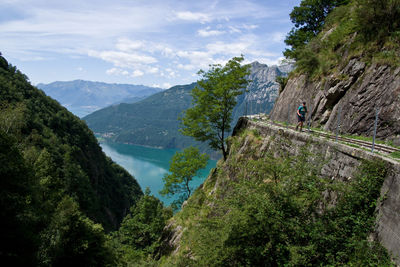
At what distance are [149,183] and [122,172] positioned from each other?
1549 centimetres

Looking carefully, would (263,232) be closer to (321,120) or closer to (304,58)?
(321,120)

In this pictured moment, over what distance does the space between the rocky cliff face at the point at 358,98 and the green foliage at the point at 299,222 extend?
3171mm

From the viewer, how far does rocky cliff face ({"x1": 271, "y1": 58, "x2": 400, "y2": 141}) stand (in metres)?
9.63

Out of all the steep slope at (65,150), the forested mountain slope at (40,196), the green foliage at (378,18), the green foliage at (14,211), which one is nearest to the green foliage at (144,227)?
the forested mountain slope at (40,196)

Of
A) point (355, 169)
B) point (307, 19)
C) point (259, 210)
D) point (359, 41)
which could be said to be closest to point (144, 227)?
point (259, 210)

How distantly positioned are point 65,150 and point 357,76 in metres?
66.7

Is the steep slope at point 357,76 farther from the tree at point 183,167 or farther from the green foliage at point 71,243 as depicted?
the green foliage at point 71,243

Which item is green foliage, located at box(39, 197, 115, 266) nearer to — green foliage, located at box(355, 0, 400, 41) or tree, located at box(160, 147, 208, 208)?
tree, located at box(160, 147, 208, 208)

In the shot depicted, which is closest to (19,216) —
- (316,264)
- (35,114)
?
(316,264)

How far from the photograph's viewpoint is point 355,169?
6.61 metres

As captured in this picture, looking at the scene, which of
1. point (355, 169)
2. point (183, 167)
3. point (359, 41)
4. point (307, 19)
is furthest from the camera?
point (307, 19)

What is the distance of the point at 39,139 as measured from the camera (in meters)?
54.4

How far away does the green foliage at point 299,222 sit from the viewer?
576cm

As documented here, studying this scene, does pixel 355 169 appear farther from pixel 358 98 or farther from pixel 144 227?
pixel 144 227
